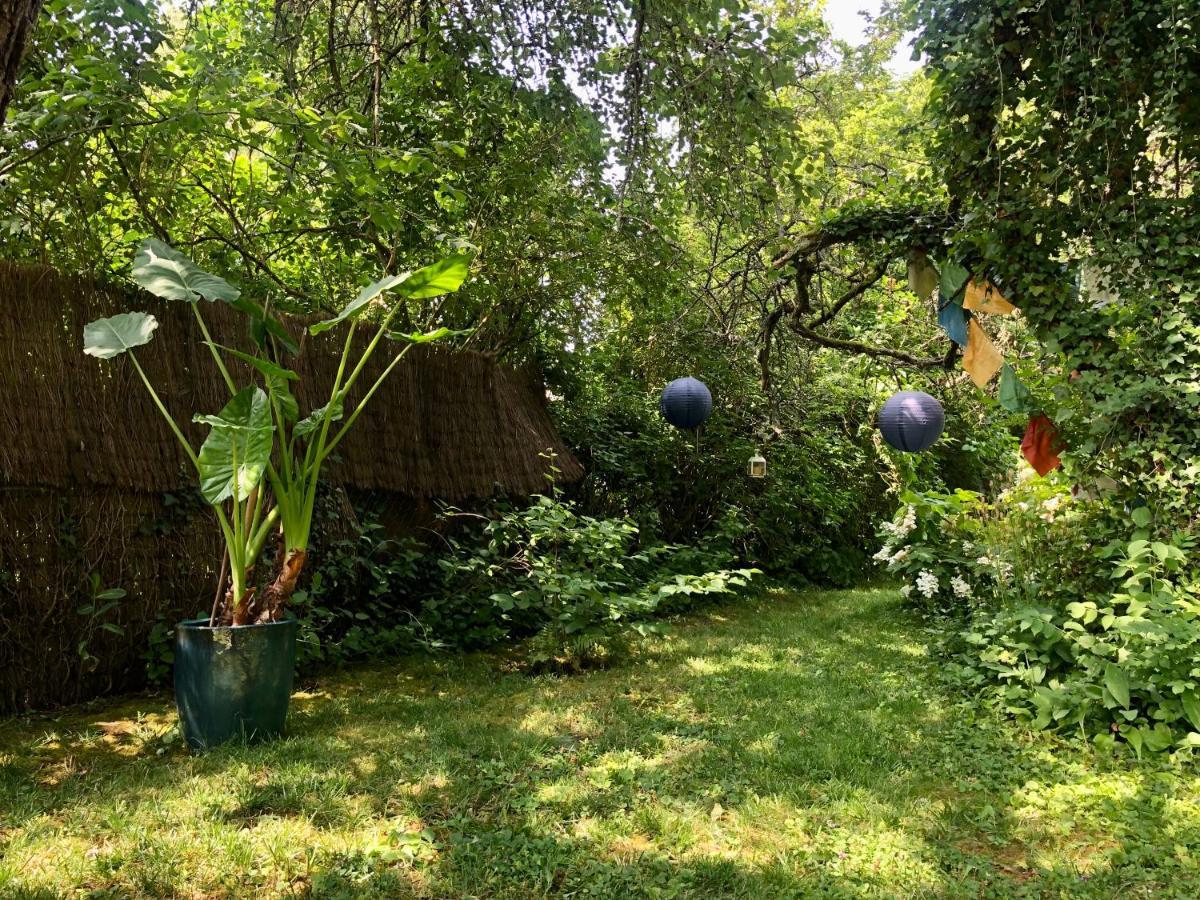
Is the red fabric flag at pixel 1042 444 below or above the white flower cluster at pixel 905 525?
above

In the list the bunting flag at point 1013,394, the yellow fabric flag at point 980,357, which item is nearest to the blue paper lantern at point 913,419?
the yellow fabric flag at point 980,357

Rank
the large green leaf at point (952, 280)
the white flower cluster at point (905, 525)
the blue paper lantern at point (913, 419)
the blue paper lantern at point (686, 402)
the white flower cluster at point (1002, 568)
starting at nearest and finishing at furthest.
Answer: the white flower cluster at point (1002, 568)
the large green leaf at point (952, 280)
the blue paper lantern at point (913, 419)
the white flower cluster at point (905, 525)
the blue paper lantern at point (686, 402)

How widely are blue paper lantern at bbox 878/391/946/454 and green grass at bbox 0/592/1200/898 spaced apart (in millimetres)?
2454

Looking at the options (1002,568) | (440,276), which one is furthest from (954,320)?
(440,276)

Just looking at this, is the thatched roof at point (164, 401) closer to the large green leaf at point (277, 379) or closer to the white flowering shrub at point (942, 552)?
the large green leaf at point (277, 379)

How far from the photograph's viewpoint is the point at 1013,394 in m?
4.35

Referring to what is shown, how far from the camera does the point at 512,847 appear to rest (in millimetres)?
2258

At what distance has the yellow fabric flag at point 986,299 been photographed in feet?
15.0

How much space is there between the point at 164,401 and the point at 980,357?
4820mm

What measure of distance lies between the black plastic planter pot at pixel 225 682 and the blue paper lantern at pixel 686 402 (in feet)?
12.3

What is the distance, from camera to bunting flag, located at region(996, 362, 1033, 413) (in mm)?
4289

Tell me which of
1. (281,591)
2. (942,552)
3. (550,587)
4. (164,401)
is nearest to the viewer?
(281,591)

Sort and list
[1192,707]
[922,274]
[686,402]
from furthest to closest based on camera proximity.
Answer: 1. [686,402]
2. [922,274]
3. [1192,707]

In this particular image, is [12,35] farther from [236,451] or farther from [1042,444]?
[1042,444]
